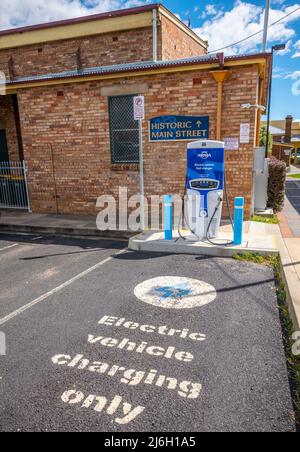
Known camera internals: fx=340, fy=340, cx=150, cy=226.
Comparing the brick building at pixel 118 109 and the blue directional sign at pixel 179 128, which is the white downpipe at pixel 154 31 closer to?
the brick building at pixel 118 109

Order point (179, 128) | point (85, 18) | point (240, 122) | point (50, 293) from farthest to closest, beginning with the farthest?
1. point (85, 18)
2. point (179, 128)
3. point (240, 122)
4. point (50, 293)

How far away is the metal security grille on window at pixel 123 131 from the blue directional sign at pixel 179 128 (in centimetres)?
63

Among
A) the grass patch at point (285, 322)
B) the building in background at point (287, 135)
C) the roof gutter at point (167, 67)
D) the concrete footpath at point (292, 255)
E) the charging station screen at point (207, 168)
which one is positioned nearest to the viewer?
the grass patch at point (285, 322)

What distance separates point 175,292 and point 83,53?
38.7ft

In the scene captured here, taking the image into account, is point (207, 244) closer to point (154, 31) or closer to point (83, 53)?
point (154, 31)

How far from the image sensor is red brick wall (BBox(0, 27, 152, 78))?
12445mm

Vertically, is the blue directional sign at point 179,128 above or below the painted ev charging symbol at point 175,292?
above

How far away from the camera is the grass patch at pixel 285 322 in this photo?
115 inches

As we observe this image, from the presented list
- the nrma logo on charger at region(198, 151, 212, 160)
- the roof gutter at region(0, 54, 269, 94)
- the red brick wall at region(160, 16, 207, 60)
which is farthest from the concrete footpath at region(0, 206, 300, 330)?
the red brick wall at region(160, 16, 207, 60)

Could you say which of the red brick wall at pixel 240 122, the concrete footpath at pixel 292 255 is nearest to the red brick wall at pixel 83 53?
the red brick wall at pixel 240 122

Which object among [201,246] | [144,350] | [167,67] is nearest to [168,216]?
[201,246]

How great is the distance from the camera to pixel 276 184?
10.7 meters

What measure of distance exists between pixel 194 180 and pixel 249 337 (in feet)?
12.6
